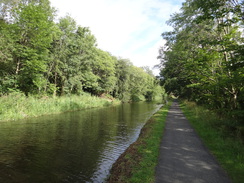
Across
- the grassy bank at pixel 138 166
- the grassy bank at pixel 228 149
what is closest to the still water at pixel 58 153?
the grassy bank at pixel 138 166

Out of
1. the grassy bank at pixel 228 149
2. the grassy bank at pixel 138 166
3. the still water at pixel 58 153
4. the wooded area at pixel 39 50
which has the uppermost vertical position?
the wooded area at pixel 39 50

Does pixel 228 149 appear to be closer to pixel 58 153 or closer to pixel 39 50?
pixel 58 153

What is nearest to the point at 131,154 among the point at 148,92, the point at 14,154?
the point at 14,154

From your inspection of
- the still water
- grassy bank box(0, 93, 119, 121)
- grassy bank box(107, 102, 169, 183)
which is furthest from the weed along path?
grassy bank box(0, 93, 119, 121)

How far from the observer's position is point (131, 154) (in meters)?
7.32

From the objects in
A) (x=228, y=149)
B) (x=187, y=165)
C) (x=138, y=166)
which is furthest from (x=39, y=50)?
(x=228, y=149)

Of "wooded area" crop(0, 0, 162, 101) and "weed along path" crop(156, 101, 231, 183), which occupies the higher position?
"wooded area" crop(0, 0, 162, 101)

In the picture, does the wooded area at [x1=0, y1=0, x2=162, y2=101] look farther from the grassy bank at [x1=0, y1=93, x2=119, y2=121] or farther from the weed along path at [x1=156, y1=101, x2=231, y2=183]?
the weed along path at [x1=156, y1=101, x2=231, y2=183]

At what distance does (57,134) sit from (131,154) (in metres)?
7.24

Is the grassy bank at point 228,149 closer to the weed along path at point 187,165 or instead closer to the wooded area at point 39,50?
the weed along path at point 187,165

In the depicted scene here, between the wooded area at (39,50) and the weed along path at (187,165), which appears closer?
the weed along path at (187,165)

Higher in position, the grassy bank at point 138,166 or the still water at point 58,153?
the grassy bank at point 138,166

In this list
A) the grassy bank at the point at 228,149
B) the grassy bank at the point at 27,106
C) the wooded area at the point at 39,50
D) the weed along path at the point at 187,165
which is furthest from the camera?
the wooded area at the point at 39,50

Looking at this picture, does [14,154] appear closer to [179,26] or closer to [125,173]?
[125,173]
